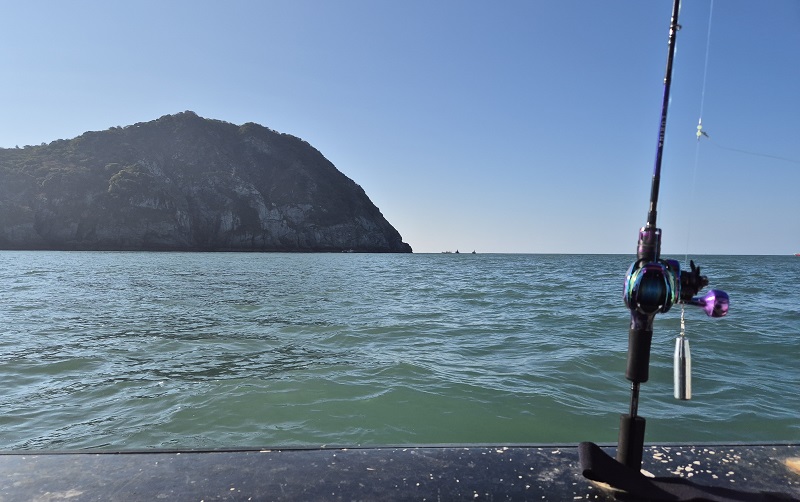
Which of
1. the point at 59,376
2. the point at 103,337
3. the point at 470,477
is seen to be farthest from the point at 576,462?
the point at 103,337

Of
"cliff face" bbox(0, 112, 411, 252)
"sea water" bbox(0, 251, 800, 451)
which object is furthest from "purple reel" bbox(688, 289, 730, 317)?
"cliff face" bbox(0, 112, 411, 252)

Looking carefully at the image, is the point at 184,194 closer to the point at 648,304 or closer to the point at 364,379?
the point at 364,379

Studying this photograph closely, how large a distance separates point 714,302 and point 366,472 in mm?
1671

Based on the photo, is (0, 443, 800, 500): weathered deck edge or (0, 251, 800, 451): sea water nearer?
(0, 443, 800, 500): weathered deck edge

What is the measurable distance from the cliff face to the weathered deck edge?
112882 millimetres

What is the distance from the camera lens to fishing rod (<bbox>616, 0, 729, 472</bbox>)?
2.10m

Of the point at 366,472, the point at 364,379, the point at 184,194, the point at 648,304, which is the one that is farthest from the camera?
the point at 184,194

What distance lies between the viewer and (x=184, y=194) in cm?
12344

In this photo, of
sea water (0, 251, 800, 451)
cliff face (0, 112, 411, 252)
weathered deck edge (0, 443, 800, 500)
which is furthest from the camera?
cliff face (0, 112, 411, 252)

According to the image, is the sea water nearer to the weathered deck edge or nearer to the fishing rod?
the weathered deck edge

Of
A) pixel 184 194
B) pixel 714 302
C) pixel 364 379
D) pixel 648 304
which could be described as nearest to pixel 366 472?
pixel 648 304

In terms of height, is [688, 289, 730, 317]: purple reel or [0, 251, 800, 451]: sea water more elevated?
[688, 289, 730, 317]: purple reel

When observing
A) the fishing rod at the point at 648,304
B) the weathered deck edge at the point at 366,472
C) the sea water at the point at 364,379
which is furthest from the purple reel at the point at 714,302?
the sea water at the point at 364,379

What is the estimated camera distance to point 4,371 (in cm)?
761
